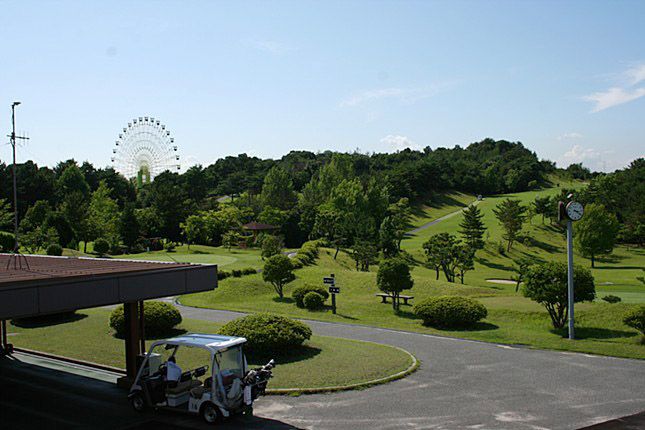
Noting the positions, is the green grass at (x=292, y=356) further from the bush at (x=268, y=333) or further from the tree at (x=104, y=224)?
the tree at (x=104, y=224)

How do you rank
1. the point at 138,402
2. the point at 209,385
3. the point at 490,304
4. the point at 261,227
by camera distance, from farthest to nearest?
the point at 261,227 → the point at 490,304 → the point at 138,402 → the point at 209,385

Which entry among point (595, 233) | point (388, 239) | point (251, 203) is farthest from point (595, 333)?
point (251, 203)

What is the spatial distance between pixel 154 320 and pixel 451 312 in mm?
13094

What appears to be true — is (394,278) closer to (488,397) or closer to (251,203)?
(488,397)

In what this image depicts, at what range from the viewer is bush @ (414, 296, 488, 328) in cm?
2405

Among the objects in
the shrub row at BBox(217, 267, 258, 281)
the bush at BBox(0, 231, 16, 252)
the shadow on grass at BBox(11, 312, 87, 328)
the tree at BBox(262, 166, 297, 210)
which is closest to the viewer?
the shadow on grass at BBox(11, 312, 87, 328)

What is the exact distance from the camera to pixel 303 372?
15266mm

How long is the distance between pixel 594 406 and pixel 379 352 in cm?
710

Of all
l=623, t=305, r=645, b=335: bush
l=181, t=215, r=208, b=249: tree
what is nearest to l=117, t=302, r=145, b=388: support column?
l=623, t=305, r=645, b=335: bush

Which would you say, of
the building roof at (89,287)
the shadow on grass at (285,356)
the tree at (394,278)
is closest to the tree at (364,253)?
the tree at (394,278)

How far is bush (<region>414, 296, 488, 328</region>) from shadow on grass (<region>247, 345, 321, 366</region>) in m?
8.50

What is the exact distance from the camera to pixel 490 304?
92.0 feet

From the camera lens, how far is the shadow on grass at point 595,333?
70.7 ft

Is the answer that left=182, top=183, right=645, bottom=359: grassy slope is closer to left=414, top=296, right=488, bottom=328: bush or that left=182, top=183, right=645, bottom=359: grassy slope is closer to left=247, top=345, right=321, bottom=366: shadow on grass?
left=414, top=296, right=488, bottom=328: bush
